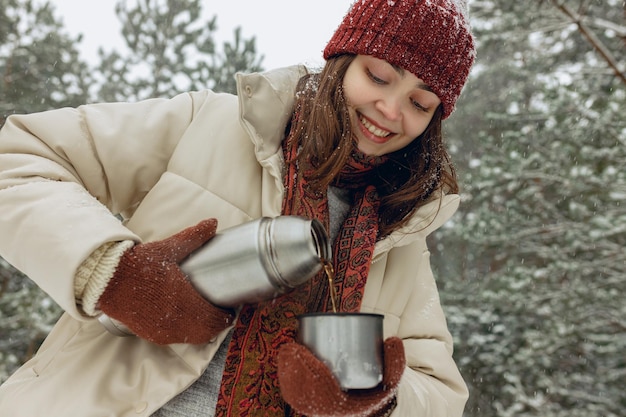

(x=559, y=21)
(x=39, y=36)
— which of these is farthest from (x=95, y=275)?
(x=39, y=36)

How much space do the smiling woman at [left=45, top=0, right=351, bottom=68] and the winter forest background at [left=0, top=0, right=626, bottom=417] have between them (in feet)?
0.89

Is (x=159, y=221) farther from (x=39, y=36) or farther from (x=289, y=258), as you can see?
(x=39, y=36)

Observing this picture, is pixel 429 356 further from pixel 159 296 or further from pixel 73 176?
pixel 73 176

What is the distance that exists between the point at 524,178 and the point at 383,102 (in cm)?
578

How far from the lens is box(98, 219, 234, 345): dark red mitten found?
128cm

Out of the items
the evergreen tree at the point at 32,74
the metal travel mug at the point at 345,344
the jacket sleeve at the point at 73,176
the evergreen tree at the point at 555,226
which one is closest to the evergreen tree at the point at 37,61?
the evergreen tree at the point at 32,74

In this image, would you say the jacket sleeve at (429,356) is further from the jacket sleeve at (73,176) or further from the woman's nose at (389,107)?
the jacket sleeve at (73,176)

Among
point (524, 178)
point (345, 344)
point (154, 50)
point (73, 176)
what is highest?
point (73, 176)

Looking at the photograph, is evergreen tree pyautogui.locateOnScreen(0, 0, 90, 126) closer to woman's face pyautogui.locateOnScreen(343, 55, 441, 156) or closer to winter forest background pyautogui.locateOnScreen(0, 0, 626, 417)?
winter forest background pyautogui.locateOnScreen(0, 0, 626, 417)

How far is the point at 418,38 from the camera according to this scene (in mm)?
1767

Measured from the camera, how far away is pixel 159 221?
1582 millimetres

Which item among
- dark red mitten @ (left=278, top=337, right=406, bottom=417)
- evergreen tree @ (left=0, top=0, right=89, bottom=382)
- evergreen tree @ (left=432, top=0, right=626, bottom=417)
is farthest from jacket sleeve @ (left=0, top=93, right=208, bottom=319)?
evergreen tree @ (left=0, top=0, right=89, bottom=382)

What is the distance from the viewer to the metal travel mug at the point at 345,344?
1295mm

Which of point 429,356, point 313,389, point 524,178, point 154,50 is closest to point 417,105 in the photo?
point 429,356
